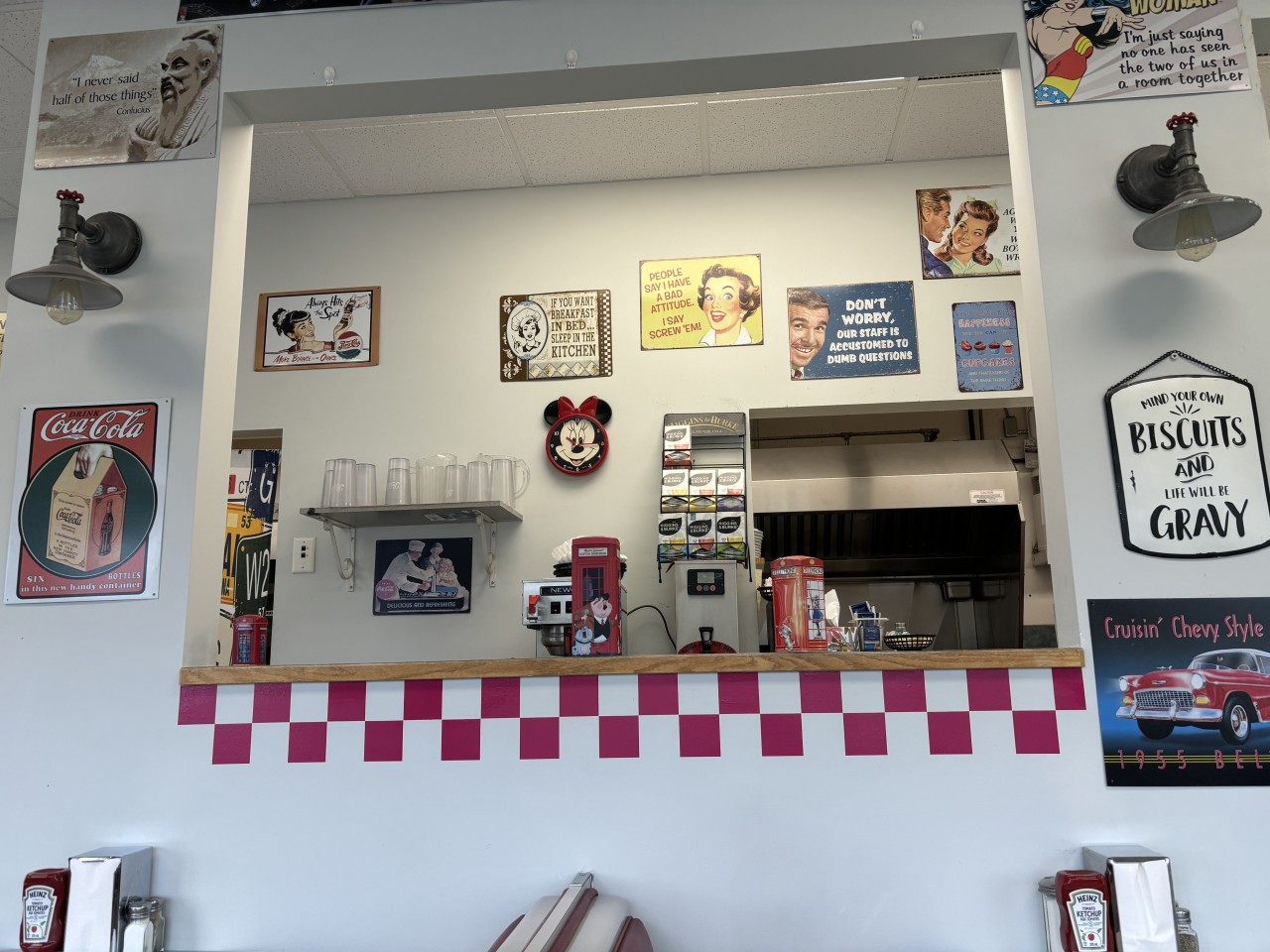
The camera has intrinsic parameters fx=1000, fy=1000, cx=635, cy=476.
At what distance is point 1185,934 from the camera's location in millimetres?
1951

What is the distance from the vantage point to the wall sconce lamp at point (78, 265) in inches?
90.5

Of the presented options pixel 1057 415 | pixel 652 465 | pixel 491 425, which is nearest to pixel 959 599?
pixel 652 465

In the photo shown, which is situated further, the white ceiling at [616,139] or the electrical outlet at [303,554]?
the electrical outlet at [303,554]

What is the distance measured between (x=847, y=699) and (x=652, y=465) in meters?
2.14

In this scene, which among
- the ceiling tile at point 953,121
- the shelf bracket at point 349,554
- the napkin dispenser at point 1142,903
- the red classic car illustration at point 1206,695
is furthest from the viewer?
the shelf bracket at point 349,554

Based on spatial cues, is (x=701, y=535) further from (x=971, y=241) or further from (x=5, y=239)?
(x=5, y=239)

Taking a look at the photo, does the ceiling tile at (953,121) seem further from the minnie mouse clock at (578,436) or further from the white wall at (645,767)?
the minnie mouse clock at (578,436)

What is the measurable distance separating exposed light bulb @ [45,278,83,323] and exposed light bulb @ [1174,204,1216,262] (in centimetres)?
252

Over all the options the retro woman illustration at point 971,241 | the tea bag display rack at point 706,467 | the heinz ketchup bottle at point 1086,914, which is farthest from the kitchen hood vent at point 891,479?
the heinz ketchup bottle at point 1086,914

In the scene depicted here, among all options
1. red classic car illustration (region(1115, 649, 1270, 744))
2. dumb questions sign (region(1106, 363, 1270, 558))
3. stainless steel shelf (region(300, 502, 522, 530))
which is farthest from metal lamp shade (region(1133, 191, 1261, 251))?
stainless steel shelf (region(300, 502, 522, 530))

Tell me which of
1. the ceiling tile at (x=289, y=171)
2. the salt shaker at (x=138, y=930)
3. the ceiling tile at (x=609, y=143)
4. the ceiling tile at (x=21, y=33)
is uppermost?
→ the ceiling tile at (x=609, y=143)

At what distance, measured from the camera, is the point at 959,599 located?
4926 millimetres

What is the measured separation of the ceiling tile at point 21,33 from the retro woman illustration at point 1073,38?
2.94 meters

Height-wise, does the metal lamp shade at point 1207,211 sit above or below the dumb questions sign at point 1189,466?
above
